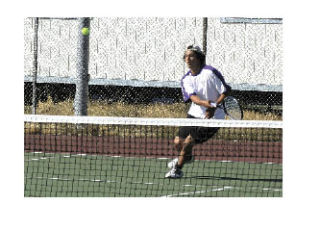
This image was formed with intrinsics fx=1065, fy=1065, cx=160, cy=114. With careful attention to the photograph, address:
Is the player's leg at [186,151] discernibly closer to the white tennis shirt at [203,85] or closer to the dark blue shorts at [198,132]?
the dark blue shorts at [198,132]

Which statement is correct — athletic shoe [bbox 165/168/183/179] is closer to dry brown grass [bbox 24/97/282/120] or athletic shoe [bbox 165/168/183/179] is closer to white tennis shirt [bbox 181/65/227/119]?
white tennis shirt [bbox 181/65/227/119]

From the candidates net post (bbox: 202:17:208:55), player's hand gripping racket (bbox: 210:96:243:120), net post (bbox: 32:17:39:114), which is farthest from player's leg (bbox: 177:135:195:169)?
net post (bbox: 202:17:208:55)

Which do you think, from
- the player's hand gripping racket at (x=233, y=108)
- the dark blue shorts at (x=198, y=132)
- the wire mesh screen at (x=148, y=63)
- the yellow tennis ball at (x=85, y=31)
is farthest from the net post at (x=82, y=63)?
the dark blue shorts at (x=198, y=132)

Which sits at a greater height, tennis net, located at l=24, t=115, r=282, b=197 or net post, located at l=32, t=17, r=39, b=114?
net post, located at l=32, t=17, r=39, b=114

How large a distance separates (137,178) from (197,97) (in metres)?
1.08

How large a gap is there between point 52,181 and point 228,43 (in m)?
6.92

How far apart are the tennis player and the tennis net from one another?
233 millimetres

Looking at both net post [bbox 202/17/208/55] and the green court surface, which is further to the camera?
net post [bbox 202/17/208/55]

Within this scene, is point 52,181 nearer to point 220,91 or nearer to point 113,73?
point 220,91

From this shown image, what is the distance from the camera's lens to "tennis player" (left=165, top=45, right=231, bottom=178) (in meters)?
11.3

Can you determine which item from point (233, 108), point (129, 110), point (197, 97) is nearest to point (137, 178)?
point (197, 97)

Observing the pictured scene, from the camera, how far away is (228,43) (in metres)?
17.3

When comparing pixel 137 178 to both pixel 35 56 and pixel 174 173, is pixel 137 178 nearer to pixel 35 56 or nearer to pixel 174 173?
pixel 174 173

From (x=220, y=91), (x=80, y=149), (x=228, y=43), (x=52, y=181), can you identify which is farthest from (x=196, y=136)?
(x=228, y=43)
